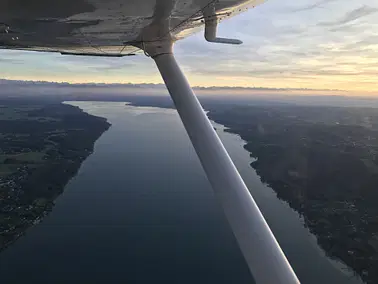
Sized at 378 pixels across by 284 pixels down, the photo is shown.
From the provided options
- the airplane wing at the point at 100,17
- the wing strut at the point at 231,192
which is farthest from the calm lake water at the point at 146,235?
the airplane wing at the point at 100,17

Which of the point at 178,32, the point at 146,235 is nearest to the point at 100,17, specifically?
the point at 178,32

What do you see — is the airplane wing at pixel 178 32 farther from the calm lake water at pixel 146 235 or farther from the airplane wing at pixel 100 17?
the calm lake water at pixel 146 235

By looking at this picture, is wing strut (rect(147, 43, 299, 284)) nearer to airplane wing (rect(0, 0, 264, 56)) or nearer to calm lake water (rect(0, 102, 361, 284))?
airplane wing (rect(0, 0, 264, 56))

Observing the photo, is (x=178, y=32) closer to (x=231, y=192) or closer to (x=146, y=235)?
(x=231, y=192)

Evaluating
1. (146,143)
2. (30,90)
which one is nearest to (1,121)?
(146,143)

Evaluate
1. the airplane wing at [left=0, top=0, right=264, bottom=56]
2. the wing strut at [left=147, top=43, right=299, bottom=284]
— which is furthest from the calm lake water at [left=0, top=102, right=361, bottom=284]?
the airplane wing at [left=0, top=0, right=264, bottom=56]

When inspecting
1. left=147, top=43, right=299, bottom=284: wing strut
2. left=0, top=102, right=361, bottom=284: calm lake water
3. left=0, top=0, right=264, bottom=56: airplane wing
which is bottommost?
left=0, top=102, right=361, bottom=284: calm lake water

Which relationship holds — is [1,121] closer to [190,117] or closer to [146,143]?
[146,143]
